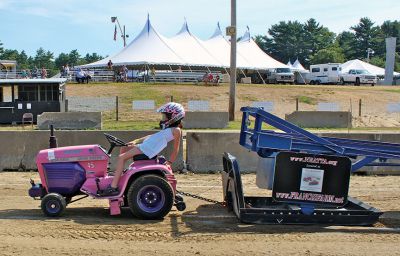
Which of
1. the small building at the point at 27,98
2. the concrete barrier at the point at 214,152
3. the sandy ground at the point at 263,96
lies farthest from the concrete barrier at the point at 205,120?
the concrete barrier at the point at 214,152

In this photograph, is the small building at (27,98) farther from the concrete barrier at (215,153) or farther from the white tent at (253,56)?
the white tent at (253,56)

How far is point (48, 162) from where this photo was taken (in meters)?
7.76

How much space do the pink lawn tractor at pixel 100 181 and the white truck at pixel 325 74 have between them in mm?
51905

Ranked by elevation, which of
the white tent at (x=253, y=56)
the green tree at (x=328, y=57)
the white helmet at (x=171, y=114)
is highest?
the green tree at (x=328, y=57)

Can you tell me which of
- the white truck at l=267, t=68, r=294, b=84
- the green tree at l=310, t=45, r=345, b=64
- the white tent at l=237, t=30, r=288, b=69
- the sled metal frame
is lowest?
the sled metal frame

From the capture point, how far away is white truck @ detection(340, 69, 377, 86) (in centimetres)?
5566

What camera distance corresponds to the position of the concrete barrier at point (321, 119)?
25.7 meters

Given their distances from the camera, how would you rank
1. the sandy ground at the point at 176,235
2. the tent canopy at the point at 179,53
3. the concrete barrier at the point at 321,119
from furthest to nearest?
the tent canopy at the point at 179,53 → the concrete barrier at the point at 321,119 → the sandy ground at the point at 176,235

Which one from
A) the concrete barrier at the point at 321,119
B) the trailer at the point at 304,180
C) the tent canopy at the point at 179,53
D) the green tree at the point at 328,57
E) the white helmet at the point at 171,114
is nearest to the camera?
the trailer at the point at 304,180

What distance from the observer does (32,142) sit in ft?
40.7

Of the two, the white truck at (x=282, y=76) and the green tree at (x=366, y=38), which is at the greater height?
the green tree at (x=366, y=38)

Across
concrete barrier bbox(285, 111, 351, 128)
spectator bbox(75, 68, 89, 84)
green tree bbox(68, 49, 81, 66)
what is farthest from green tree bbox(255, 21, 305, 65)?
concrete barrier bbox(285, 111, 351, 128)

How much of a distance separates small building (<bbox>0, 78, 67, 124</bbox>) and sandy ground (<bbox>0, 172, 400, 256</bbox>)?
18685 millimetres

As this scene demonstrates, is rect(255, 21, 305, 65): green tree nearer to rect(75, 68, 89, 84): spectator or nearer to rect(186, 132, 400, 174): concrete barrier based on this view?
rect(75, 68, 89, 84): spectator
